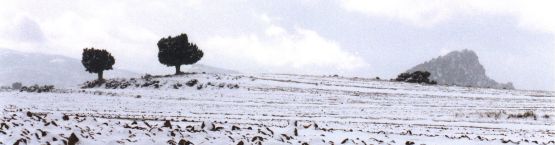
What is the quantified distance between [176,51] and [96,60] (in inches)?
459

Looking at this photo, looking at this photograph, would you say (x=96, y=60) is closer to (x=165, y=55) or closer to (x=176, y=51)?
(x=165, y=55)

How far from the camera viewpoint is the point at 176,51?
87.1m

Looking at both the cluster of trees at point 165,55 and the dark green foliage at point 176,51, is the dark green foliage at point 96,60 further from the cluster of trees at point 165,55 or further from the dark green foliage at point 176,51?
the dark green foliage at point 176,51

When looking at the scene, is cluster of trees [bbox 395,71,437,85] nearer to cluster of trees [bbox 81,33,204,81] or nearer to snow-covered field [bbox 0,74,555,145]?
snow-covered field [bbox 0,74,555,145]

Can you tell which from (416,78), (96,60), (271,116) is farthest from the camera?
(416,78)

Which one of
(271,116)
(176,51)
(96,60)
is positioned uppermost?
(176,51)

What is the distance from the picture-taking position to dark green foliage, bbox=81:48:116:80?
86.6m

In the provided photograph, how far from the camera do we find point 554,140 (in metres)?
25.2

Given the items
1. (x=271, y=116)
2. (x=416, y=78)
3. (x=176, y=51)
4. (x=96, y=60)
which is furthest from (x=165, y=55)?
(x=271, y=116)

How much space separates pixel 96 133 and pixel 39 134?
5.52 feet

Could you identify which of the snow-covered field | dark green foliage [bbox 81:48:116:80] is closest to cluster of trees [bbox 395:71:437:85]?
the snow-covered field

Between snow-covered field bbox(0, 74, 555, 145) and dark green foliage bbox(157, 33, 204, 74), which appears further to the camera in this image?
dark green foliage bbox(157, 33, 204, 74)

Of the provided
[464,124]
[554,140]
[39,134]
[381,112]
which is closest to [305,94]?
[381,112]

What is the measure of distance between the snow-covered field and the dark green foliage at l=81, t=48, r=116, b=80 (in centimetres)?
1576
